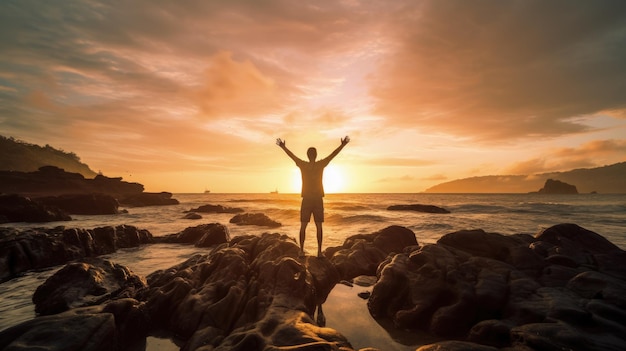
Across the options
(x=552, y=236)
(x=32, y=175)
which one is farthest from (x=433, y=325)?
(x=32, y=175)

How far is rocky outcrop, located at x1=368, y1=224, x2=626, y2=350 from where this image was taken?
4.16m

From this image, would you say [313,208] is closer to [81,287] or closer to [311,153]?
[311,153]

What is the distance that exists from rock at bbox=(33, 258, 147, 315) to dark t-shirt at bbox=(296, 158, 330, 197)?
4.96 meters

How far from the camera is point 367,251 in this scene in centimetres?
973

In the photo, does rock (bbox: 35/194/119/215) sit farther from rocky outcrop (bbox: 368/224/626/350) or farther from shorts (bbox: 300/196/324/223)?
rocky outcrop (bbox: 368/224/626/350)

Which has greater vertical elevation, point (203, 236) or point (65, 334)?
point (65, 334)

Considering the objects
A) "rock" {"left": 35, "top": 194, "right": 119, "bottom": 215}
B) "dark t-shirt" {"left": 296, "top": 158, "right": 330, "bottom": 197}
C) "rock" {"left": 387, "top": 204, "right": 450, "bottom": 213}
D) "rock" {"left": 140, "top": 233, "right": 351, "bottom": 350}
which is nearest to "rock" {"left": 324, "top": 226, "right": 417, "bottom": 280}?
"rock" {"left": 140, "top": 233, "right": 351, "bottom": 350}

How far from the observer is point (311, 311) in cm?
575

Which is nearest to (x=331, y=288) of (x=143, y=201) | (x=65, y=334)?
(x=65, y=334)

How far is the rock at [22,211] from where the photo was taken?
23.8m

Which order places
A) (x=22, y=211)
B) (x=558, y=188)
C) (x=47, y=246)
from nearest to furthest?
1. (x=47, y=246)
2. (x=22, y=211)
3. (x=558, y=188)

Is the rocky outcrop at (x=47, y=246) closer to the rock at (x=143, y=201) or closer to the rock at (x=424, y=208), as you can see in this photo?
the rock at (x=424, y=208)

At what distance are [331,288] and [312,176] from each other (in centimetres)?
311

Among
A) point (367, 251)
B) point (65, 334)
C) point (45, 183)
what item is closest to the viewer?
point (65, 334)
